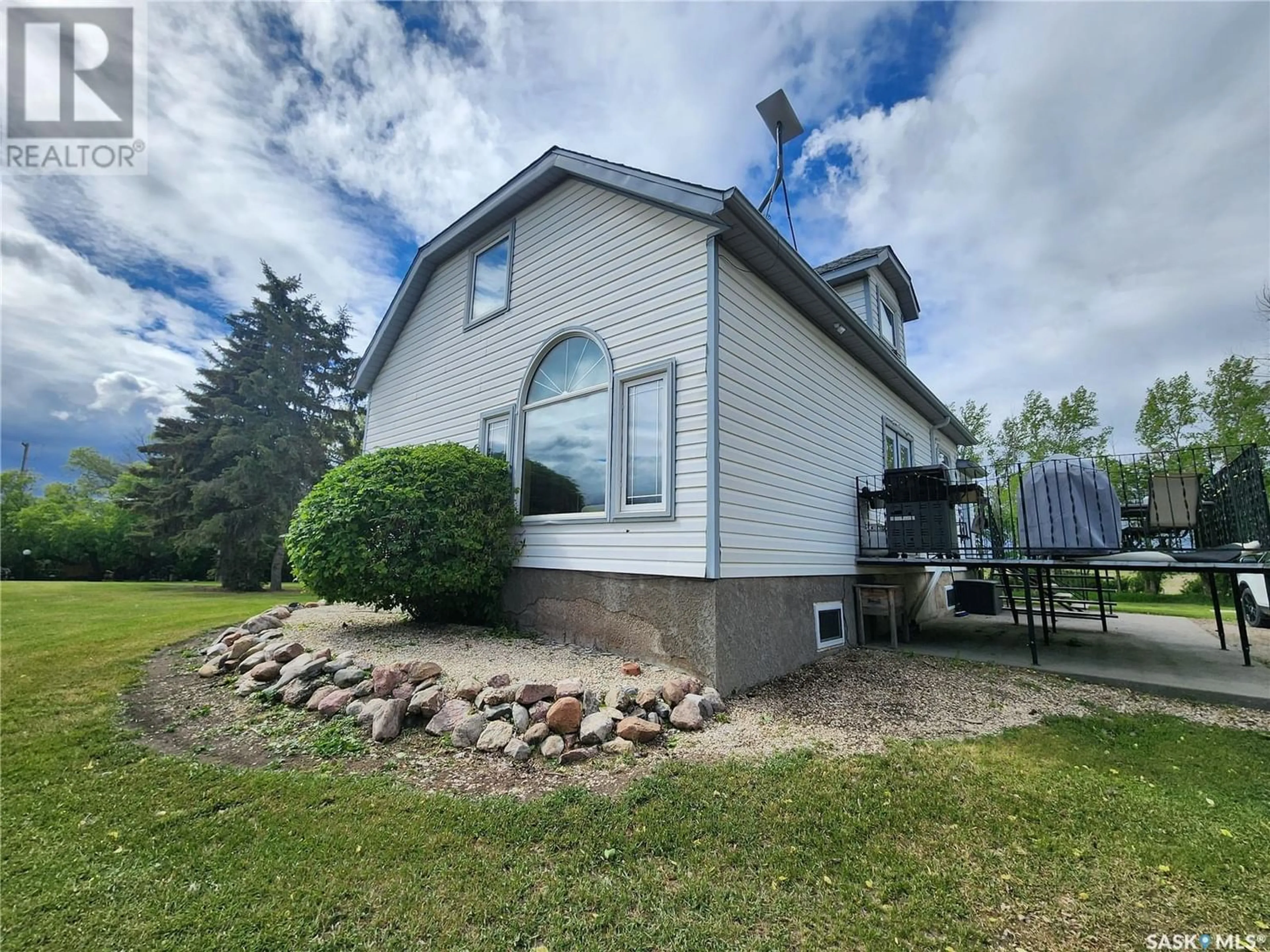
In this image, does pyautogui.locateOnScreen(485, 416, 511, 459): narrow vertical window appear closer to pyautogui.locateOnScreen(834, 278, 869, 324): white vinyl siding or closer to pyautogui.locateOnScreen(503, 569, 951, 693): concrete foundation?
pyautogui.locateOnScreen(503, 569, 951, 693): concrete foundation

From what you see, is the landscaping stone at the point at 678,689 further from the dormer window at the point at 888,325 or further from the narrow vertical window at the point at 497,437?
the dormer window at the point at 888,325

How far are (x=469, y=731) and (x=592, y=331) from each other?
14.4 feet

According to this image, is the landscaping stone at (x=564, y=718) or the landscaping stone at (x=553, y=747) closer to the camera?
the landscaping stone at (x=553, y=747)

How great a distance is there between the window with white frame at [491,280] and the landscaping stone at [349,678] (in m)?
5.11

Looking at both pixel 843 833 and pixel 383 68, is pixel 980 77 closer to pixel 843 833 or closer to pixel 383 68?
pixel 383 68

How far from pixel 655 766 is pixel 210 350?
24.8 metres

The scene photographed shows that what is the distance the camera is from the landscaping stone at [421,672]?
14.4 ft

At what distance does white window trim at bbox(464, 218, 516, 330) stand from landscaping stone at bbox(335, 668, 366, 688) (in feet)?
16.6

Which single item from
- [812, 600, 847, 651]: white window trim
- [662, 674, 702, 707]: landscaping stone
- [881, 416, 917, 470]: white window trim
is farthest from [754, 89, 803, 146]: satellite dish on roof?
[662, 674, 702, 707]: landscaping stone

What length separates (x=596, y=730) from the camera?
3582mm

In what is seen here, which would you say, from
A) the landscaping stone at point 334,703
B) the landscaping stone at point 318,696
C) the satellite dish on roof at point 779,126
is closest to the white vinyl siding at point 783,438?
the satellite dish on roof at point 779,126

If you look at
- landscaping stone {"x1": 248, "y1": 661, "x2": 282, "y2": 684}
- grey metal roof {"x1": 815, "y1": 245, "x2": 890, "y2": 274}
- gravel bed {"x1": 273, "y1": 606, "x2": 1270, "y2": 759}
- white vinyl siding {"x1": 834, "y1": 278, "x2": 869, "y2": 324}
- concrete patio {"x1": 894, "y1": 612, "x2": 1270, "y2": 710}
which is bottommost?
concrete patio {"x1": 894, "y1": 612, "x2": 1270, "y2": 710}

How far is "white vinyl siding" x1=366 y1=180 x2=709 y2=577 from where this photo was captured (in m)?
5.08
